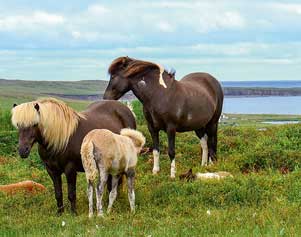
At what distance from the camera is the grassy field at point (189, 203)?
822cm

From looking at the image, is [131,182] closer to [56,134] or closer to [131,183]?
[131,183]

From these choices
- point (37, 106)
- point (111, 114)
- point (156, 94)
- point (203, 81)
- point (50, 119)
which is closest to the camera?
point (37, 106)

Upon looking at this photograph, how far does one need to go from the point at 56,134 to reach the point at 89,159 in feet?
3.28

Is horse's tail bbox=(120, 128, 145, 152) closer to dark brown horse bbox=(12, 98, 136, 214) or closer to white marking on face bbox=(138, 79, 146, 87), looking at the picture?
dark brown horse bbox=(12, 98, 136, 214)

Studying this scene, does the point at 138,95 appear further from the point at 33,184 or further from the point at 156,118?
the point at 33,184

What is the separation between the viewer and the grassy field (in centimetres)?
822

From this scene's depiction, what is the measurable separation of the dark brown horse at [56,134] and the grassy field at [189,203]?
736 millimetres

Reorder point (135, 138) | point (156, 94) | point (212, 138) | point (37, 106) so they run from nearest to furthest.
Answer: point (37, 106) < point (135, 138) < point (156, 94) < point (212, 138)

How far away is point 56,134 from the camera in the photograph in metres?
9.66

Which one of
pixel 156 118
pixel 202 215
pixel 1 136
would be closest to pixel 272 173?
pixel 156 118

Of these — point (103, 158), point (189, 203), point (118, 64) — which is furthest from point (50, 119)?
point (118, 64)

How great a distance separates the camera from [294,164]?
12.9 m

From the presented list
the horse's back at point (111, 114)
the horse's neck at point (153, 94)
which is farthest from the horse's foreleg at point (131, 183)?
the horse's neck at point (153, 94)

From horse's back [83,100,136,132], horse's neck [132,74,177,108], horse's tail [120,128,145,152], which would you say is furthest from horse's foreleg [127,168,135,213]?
horse's neck [132,74,177,108]
